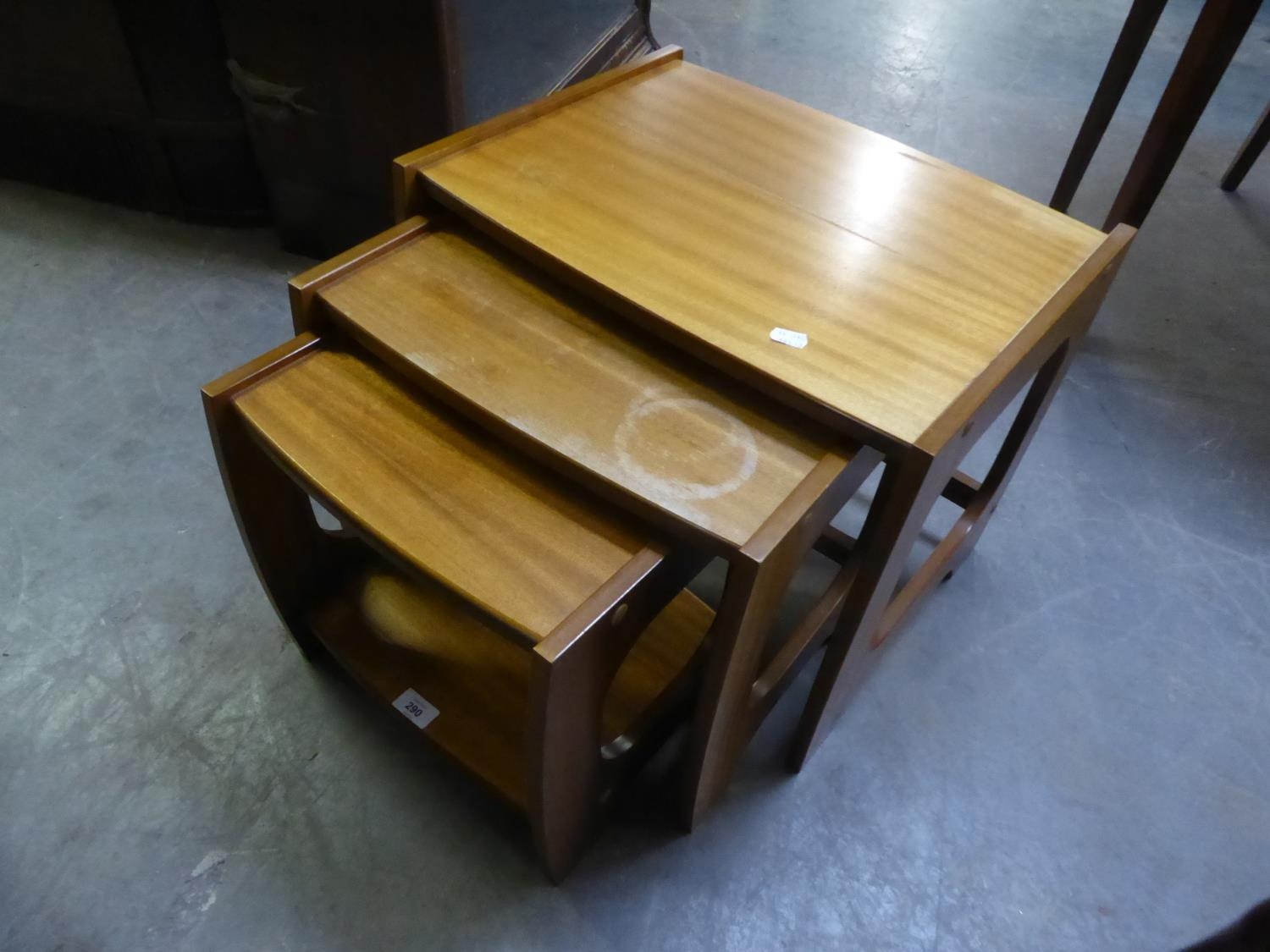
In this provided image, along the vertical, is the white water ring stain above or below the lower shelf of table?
above

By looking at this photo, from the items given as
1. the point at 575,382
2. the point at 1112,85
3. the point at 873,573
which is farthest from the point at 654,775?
the point at 1112,85

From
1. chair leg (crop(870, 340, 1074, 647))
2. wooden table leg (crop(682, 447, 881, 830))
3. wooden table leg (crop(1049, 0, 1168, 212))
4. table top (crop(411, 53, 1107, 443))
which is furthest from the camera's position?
wooden table leg (crop(1049, 0, 1168, 212))

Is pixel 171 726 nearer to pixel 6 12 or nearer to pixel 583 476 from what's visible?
pixel 583 476

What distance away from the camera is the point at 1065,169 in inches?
72.8

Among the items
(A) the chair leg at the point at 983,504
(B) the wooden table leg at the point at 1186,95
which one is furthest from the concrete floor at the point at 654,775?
(B) the wooden table leg at the point at 1186,95

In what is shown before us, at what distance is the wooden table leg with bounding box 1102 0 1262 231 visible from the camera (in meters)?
1.38

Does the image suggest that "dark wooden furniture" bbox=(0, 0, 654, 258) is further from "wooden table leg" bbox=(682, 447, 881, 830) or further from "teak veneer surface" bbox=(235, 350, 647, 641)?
"wooden table leg" bbox=(682, 447, 881, 830)

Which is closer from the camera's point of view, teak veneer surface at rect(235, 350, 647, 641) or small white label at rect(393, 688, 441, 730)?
teak veneer surface at rect(235, 350, 647, 641)

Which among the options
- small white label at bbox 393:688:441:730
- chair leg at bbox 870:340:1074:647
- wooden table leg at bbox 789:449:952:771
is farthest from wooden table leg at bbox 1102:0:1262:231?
small white label at bbox 393:688:441:730

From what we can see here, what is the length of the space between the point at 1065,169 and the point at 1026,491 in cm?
76

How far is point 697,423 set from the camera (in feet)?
2.78

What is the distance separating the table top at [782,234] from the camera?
86cm

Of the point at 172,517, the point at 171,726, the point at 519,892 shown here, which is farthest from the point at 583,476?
the point at 172,517

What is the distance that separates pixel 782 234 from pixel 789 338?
0.19 metres
